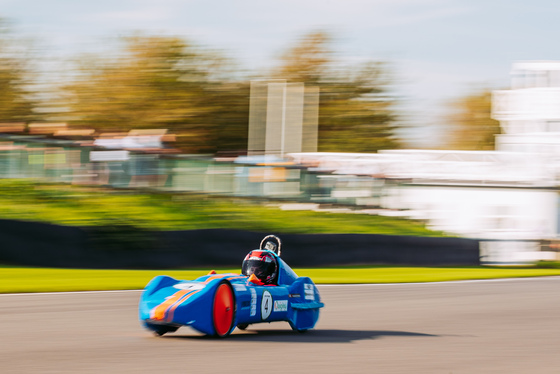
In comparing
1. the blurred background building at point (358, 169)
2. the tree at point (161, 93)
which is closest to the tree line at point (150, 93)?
the tree at point (161, 93)

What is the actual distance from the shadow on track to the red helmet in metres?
0.52

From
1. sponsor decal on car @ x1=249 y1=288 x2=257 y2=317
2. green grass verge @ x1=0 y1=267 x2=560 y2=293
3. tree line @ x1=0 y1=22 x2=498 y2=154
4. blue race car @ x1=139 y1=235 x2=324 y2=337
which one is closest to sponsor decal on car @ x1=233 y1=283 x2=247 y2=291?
blue race car @ x1=139 y1=235 x2=324 y2=337

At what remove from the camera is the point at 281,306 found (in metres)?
7.61

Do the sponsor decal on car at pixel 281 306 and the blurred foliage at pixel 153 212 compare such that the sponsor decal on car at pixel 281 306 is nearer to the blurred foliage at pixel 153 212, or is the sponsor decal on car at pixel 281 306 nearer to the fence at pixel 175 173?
the blurred foliage at pixel 153 212

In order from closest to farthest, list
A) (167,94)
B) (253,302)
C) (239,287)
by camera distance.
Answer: (239,287) → (253,302) → (167,94)

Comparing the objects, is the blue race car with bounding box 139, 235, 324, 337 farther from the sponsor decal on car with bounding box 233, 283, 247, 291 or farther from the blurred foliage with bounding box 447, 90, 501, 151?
the blurred foliage with bounding box 447, 90, 501, 151

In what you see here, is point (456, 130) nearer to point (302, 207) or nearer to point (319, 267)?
point (302, 207)

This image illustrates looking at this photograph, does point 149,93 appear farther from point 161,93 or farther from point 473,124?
point 473,124

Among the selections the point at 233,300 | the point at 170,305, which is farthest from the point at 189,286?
the point at 233,300

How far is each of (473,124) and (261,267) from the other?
6691 centimetres

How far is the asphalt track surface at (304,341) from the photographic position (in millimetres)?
5672

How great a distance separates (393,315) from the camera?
992cm

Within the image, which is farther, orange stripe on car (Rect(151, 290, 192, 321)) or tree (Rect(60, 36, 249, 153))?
tree (Rect(60, 36, 249, 153))

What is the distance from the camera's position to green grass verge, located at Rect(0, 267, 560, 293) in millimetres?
12508
